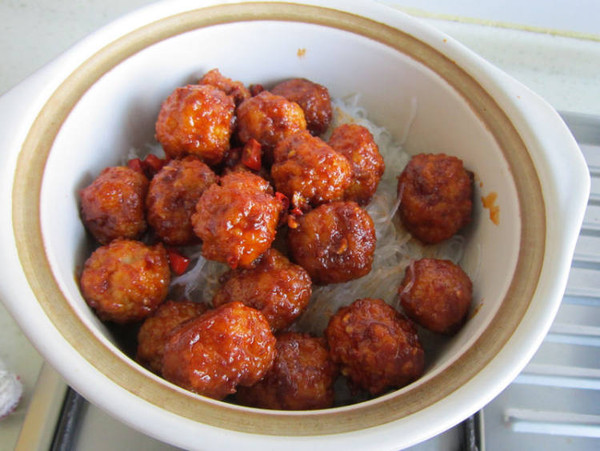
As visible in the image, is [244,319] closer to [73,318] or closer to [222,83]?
[73,318]

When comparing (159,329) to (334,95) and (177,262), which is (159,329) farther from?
(334,95)

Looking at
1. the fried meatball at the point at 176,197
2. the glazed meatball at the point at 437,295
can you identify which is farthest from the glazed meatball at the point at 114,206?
the glazed meatball at the point at 437,295

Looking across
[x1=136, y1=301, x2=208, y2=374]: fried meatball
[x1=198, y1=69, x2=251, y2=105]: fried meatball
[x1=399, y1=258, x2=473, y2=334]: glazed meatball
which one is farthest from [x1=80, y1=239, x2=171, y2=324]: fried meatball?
[x1=399, y1=258, x2=473, y2=334]: glazed meatball

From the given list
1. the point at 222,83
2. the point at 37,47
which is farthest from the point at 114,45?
the point at 37,47

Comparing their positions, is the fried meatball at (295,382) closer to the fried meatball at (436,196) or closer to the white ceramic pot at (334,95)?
the white ceramic pot at (334,95)

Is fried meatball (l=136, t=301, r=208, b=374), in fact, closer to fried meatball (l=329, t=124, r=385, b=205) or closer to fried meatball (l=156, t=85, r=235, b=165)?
fried meatball (l=156, t=85, r=235, b=165)
